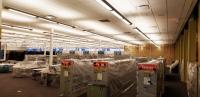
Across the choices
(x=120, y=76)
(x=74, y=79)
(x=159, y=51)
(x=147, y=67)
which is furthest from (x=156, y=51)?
(x=147, y=67)

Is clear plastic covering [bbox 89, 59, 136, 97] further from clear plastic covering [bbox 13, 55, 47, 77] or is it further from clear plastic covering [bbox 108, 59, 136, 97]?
clear plastic covering [bbox 13, 55, 47, 77]

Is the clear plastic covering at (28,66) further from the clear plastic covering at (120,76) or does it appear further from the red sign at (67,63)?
the clear plastic covering at (120,76)

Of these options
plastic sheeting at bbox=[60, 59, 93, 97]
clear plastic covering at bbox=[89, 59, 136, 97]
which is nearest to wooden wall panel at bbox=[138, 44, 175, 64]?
clear plastic covering at bbox=[89, 59, 136, 97]

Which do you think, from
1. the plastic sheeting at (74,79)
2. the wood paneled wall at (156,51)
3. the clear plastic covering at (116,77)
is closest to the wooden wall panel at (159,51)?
the wood paneled wall at (156,51)

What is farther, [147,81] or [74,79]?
[74,79]

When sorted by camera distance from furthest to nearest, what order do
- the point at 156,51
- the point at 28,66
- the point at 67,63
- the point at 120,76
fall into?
Result: the point at 156,51, the point at 28,66, the point at 120,76, the point at 67,63

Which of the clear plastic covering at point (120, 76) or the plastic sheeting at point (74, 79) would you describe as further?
the plastic sheeting at point (74, 79)

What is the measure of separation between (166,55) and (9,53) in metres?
17.3

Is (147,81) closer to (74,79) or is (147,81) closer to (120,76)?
(120,76)

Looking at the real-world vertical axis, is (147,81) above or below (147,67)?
below

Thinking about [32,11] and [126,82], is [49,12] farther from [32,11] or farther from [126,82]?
[126,82]

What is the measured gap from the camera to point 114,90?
621 cm

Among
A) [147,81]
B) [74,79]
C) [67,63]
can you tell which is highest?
[67,63]

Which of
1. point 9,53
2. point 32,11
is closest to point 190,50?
point 32,11
